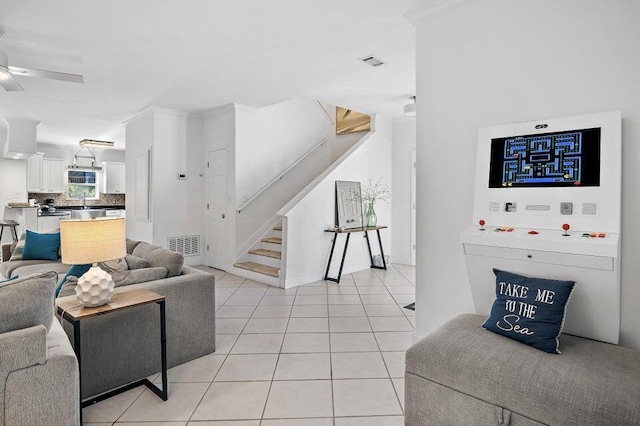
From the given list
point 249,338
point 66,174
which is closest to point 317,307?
point 249,338

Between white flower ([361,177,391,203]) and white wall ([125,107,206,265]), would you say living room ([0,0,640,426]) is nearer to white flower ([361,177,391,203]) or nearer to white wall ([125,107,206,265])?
white wall ([125,107,206,265])

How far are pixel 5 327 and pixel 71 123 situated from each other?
7.03 metres

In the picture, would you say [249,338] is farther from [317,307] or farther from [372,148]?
[372,148]

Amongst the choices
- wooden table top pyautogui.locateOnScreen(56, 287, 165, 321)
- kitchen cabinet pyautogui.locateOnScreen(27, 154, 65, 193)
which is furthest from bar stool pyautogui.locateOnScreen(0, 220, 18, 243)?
Answer: wooden table top pyautogui.locateOnScreen(56, 287, 165, 321)

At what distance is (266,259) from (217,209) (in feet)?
4.41

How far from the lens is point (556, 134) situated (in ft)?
7.16

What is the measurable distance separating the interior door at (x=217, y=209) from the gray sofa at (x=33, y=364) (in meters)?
4.33

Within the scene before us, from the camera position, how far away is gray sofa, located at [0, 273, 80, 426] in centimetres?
145

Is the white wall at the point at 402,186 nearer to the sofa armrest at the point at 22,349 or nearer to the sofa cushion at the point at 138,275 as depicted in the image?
the sofa cushion at the point at 138,275

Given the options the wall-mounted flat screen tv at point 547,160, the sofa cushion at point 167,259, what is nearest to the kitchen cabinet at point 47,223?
the sofa cushion at point 167,259

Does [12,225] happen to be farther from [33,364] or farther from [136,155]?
[33,364]

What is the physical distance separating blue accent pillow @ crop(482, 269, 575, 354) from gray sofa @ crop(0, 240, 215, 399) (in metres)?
2.07

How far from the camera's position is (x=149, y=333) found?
8.36 feet

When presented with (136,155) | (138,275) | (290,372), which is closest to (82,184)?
(136,155)
